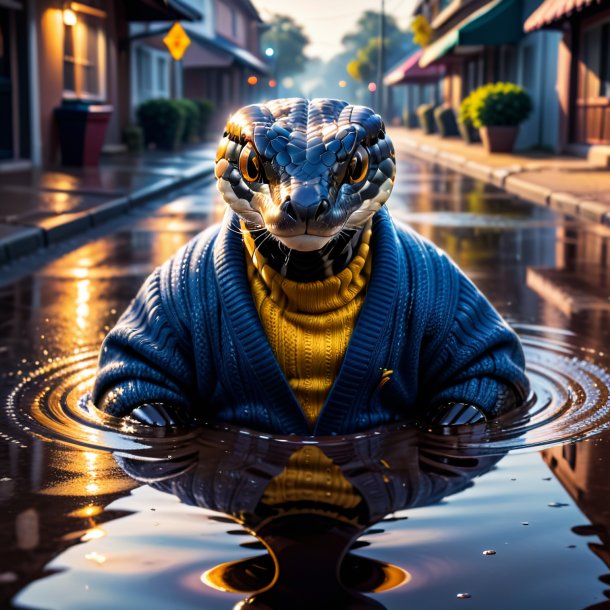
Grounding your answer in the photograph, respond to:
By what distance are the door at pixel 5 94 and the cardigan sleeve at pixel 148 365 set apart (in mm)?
14659

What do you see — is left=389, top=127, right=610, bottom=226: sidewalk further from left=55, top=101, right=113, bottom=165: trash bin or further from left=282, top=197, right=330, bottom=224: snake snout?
left=282, top=197, right=330, bottom=224: snake snout

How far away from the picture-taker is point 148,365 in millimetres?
3367

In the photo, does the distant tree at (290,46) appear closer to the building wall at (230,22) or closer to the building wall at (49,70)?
the building wall at (230,22)

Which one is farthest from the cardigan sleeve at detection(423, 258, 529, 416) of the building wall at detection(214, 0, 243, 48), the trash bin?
Answer: the building wall at detection(214, 0, 243, 48)

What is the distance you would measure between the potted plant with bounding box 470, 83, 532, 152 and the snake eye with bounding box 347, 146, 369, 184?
68.7 ft

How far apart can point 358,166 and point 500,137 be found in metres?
21.5

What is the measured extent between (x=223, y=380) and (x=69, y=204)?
8.49 meters

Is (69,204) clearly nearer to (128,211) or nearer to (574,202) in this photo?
(128,211)

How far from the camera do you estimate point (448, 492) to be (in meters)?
2.95

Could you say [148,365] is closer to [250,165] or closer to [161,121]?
[250,165]

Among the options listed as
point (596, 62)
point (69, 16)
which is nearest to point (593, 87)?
point (596, 62)

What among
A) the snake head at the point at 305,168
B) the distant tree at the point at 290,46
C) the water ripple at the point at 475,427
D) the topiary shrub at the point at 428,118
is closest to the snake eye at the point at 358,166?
the snake head at the point at 305,168

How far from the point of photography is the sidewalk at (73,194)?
911 centimetres

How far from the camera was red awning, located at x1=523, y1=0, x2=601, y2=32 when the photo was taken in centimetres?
1730
